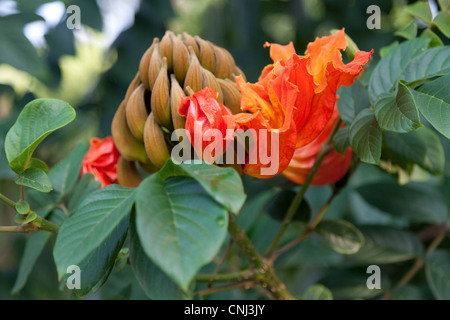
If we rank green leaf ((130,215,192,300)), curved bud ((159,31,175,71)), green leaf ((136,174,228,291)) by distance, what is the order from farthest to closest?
curved bud ((159,31,175,71)) < green leaf ((130,215,192,300)) < green leaf ((136,174,228,291))

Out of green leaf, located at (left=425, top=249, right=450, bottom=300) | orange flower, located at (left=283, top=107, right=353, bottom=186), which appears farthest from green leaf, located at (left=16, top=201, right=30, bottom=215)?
green leaf, located at (left=425, top=249, right=450, bottom=300)

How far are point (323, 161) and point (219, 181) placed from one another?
0.27 m

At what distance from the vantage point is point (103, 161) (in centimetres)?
64

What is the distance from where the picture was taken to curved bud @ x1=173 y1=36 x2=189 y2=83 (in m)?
0.54

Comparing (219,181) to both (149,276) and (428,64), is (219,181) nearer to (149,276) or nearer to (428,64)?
(149,276)

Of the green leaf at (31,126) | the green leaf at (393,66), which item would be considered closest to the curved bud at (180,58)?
the green leaf at (31,126)

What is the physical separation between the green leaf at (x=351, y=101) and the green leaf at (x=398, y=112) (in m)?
0.06

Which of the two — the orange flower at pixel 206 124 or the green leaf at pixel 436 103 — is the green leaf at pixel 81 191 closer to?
the orange flower at pixel 206 124

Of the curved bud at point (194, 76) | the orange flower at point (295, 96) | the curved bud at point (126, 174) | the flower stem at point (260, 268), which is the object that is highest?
the curved bud at point (194, 76)

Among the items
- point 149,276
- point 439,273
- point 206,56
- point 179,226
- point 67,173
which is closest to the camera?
point 179,226

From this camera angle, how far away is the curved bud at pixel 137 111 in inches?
21.5

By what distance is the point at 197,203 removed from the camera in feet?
1.26

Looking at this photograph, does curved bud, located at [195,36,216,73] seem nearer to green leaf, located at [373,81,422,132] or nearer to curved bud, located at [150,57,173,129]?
curved bud, located at [150,57,173,129]

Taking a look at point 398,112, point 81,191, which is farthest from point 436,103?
point 81,191
